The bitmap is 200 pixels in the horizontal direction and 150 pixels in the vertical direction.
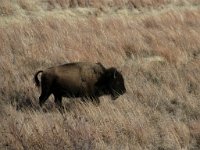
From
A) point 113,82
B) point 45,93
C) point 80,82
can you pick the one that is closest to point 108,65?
point 113,82

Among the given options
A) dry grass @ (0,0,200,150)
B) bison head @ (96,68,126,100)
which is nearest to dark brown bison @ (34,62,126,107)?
bison head @ (96,68,126,100)

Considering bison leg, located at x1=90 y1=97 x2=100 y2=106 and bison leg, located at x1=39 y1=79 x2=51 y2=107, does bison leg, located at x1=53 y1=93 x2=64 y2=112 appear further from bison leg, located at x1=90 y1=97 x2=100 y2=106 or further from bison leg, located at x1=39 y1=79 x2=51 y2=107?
bison leg, located at x1=90 y1=97 x2=100 y2=106

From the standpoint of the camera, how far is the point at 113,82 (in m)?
7.56

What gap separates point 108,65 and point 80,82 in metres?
2.93

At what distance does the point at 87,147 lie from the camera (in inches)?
214

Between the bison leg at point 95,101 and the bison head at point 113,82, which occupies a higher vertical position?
the bison head at point 113,82

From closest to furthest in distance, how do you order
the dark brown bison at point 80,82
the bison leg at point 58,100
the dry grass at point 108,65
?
the dry grass at point 108,65
the dark brown bison at point 80,82
the bison leg at point 58,100

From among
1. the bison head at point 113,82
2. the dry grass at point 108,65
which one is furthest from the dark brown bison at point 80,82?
the dry grass at point 108,65

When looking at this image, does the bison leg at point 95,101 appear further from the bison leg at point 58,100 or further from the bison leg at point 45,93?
the bison leg at point 45,93

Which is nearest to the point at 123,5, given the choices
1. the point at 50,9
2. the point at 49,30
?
the point at 50,9

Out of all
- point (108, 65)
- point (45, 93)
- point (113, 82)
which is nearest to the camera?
point (45, 93)

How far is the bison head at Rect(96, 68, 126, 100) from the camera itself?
24.8ft

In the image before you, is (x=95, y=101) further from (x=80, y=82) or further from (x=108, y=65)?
(x=108, y=65)

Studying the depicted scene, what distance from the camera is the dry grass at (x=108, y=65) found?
20.1ft
